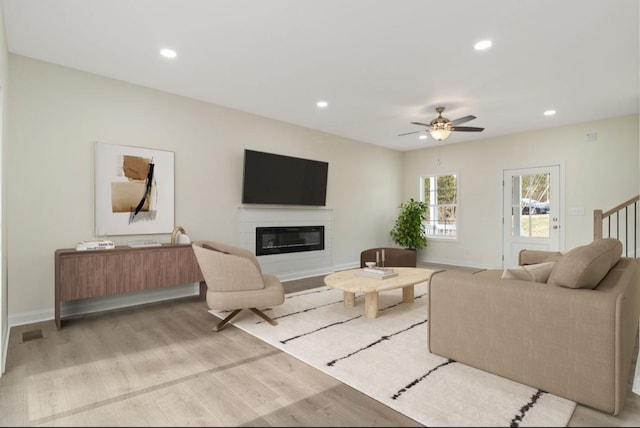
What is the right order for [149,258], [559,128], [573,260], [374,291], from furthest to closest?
[559,128], [149,258], [374,291], [573,260]

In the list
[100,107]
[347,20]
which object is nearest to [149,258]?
[100,107]

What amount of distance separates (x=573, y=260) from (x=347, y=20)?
2.44m

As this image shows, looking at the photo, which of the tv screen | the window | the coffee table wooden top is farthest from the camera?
the window

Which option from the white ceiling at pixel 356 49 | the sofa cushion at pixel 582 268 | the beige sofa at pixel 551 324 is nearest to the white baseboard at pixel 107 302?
the white ceiling at pixel 356 49

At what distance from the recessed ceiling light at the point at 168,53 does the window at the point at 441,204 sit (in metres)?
6.07

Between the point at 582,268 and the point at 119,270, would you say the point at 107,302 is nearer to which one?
the point at 119,270

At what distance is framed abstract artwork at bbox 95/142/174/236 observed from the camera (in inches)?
156

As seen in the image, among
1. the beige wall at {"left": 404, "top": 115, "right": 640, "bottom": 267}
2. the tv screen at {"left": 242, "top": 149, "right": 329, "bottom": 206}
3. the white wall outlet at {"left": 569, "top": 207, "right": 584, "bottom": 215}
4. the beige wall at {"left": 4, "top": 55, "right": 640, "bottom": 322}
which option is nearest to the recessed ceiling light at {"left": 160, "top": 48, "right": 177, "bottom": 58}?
the beige wall at {"left": 4, "top": 55, "right": 640, "bottom": 322}

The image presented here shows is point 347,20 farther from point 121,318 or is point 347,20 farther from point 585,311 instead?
point 121,318

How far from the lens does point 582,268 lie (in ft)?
6.72

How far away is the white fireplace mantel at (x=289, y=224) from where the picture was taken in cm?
532

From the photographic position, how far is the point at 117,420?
1.85 metres

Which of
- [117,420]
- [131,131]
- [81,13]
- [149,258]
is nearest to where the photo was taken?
[117,420]

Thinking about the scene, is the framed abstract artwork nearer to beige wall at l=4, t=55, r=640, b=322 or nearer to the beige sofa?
beige wall at l=4, t=55, r=640, b=322
